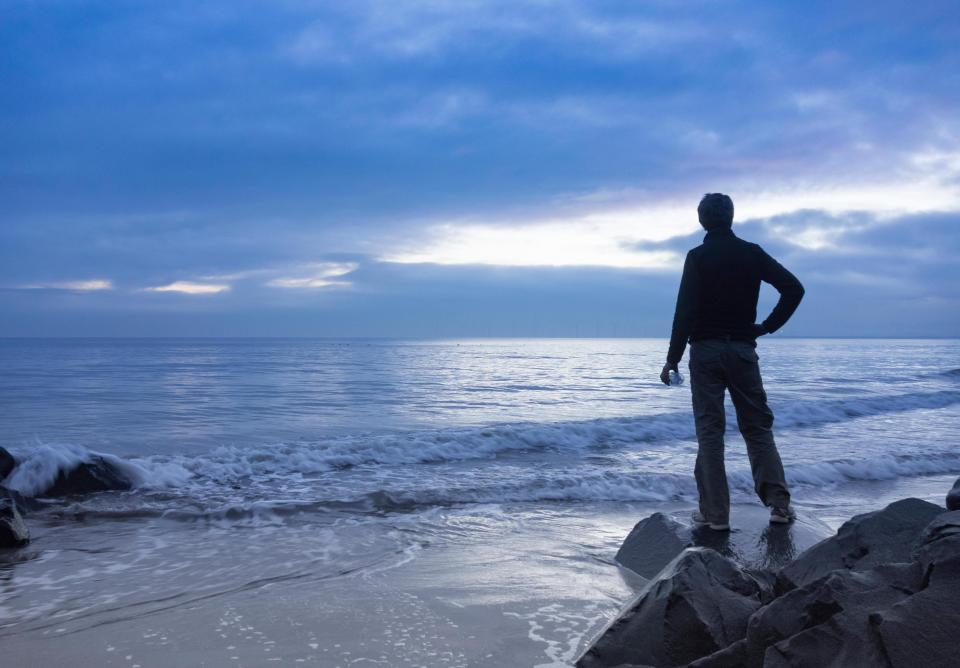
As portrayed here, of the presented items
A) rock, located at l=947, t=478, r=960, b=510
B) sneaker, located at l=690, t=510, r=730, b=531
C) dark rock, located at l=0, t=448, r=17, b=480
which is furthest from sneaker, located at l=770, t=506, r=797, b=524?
dark rock, located at l=0, t=448, r=17, b=480

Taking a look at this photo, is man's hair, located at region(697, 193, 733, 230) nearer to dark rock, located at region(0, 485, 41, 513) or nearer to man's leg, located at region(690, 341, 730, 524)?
man's leg, located at region(690, 341, 730, 524)

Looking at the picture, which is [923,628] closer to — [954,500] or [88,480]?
[954,500]

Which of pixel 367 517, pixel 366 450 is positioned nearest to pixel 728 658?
pixel 367 517

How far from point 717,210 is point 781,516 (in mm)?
2416

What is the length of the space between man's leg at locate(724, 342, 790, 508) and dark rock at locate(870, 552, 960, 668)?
2.83 m

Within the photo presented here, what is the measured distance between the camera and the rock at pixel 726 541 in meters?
4.95

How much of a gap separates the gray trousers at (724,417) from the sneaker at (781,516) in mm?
43

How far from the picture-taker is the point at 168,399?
20531 mm

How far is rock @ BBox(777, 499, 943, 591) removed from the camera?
3850 millimetres

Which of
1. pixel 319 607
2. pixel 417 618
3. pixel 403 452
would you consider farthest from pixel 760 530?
pixel 403 452

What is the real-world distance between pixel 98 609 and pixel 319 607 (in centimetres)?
133

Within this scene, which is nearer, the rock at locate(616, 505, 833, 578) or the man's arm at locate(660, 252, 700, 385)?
the rock at locate(616, 505, 833, 578)

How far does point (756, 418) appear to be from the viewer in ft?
17.6

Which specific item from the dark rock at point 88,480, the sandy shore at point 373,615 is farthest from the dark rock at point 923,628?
the dark rock at point 88,480
